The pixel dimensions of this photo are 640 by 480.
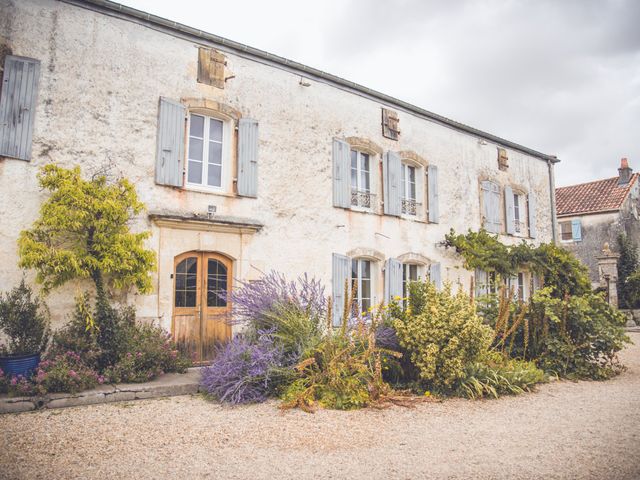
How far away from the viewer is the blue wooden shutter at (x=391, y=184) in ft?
32.6

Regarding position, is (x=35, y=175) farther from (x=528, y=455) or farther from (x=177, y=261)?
(x=528, y=455)

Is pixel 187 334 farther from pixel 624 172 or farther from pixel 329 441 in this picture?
pixel 624 172

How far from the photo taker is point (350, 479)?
122 inches

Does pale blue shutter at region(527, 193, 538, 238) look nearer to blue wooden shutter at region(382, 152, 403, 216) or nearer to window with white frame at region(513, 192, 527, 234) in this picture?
window with white frame at region(513, 192, 527, 234)

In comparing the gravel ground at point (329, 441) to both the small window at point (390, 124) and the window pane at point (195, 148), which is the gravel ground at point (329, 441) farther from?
the small window at point (390, 124)

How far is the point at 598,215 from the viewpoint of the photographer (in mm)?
20312

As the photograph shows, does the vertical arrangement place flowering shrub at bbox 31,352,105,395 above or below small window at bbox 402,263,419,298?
below

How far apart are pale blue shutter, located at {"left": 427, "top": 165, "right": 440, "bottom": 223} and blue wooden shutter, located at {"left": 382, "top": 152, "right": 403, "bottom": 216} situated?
101 cm

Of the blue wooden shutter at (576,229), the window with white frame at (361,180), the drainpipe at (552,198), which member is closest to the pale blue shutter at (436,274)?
the window with white frame at (361,180)

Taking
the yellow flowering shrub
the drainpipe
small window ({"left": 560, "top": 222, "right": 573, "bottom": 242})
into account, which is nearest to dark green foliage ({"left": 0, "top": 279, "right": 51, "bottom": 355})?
the yellow flowering shrub

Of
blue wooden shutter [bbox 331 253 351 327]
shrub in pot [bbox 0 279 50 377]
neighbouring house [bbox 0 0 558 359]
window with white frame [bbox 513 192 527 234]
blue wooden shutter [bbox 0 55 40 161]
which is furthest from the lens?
window with white frame [bbox 513 192 527 234]

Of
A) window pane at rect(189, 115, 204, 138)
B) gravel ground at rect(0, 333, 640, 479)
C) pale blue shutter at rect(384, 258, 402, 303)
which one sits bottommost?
gravel ground at rect(0, 333, 640, 479)

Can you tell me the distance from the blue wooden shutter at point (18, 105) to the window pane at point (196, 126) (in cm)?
225

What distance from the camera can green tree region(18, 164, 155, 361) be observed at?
18.5 feet
